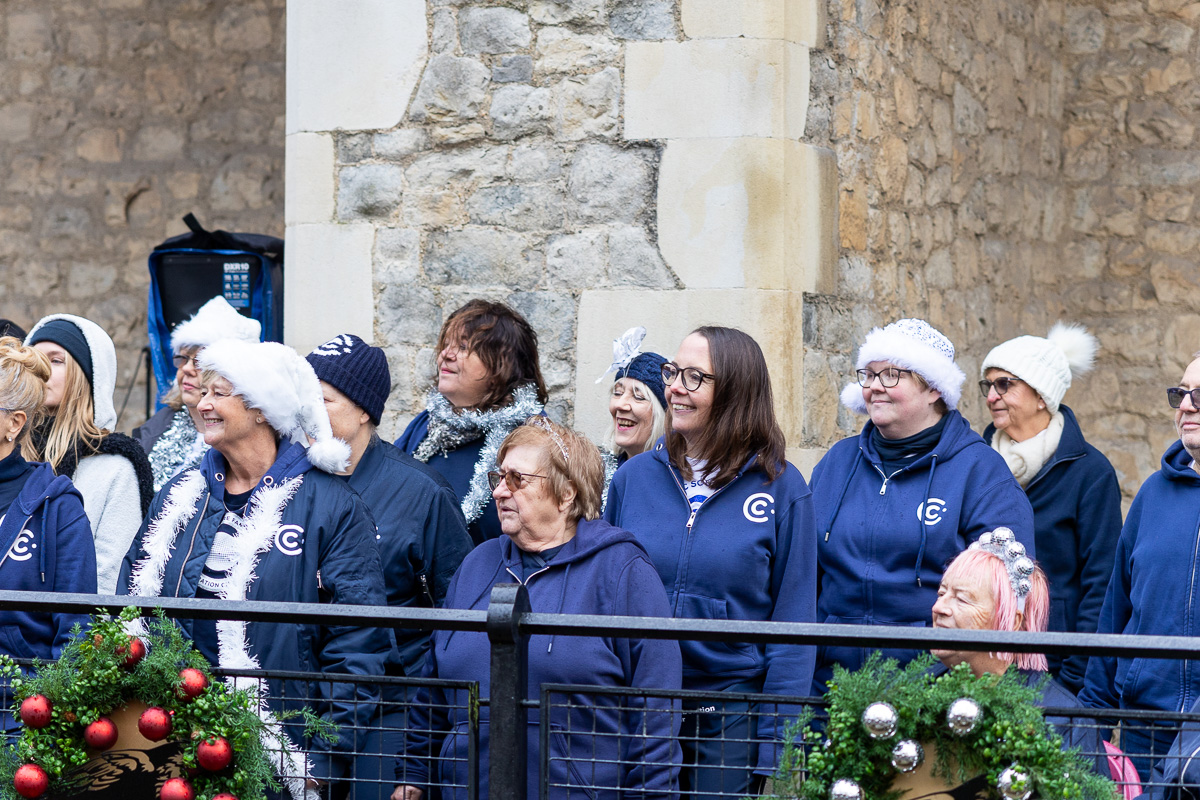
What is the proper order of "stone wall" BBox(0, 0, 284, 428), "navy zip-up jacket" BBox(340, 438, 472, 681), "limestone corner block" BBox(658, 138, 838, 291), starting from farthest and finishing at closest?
"stone wall" BBox(0, 0, 284, 428), "limestone corner block" BBox(658, 138, 838, 291), "navy zip-up jacket" BBox(340, 438, 472, 681)

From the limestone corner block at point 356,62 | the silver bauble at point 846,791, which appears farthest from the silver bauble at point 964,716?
the limestone corner block at point 356,62

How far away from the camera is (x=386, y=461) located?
3.70 meters

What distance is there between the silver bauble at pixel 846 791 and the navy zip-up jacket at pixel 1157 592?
1.14 metres

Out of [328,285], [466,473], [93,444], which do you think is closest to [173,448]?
[93,444]

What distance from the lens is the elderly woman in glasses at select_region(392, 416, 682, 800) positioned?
2.78 m

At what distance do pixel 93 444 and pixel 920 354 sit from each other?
230cm

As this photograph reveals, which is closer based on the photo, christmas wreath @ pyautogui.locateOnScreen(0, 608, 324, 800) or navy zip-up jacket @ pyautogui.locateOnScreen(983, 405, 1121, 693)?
christmas wreath @ pyautogui.locateOnScreen(0, 608, 324, 800)

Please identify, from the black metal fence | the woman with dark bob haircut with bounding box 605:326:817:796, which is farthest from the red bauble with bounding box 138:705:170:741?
the woman with dark bob haircut with bounding box 605:326:817:796

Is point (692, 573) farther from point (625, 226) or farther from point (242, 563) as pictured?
point (625, 226)

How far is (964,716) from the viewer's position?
7.50 feet

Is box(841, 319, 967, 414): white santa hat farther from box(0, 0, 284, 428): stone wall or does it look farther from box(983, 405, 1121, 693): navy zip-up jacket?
box(0, 0, 284, 428): stone wall

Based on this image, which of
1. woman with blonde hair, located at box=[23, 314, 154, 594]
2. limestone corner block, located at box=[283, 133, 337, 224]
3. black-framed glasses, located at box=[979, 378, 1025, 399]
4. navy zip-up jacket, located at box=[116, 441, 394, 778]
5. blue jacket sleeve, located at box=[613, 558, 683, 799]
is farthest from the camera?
limestone corner block, located at box=[283, 133, 337, 224]

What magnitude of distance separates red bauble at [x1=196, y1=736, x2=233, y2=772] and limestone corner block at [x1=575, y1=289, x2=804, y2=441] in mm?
2585

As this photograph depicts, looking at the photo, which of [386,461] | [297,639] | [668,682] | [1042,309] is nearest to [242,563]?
[297,639]
